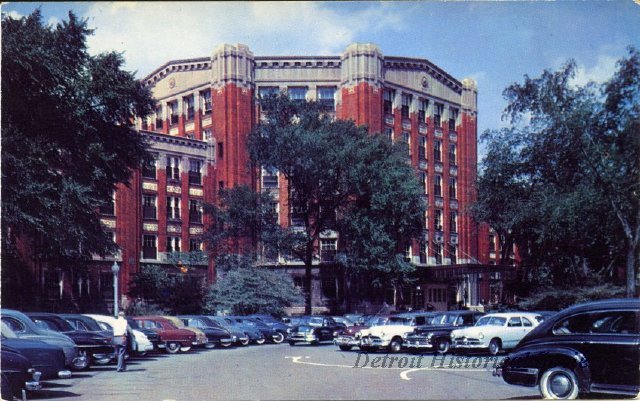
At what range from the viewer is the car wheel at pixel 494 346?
21.4m

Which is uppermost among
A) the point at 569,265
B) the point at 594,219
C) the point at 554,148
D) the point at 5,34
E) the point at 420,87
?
the point at 420,87

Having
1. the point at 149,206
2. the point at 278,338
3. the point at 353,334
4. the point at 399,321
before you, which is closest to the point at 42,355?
the point at 353,334

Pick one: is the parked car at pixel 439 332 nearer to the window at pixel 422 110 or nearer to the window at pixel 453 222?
the window at pixel 422 110

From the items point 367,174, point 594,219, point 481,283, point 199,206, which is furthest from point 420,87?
point 594,219

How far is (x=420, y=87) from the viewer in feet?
115

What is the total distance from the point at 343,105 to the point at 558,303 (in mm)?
25247

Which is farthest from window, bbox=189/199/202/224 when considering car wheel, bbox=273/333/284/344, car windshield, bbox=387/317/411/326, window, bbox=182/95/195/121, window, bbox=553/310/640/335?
window, bbox=553/310/640/335

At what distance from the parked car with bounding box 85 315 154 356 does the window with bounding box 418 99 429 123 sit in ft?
66.8

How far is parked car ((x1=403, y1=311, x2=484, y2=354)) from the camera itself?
Answer: 22438mm

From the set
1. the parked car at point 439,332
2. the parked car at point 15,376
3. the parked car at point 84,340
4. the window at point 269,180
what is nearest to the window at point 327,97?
the window at point 269,180

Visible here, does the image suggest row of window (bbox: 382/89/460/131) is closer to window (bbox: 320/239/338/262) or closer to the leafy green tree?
window (bbox: 320/239/338/262)

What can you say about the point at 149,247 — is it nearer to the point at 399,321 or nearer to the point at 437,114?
the point at 437,114

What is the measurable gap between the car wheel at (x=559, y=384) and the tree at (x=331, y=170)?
87.9 feet

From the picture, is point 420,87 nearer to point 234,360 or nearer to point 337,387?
point 234,360
